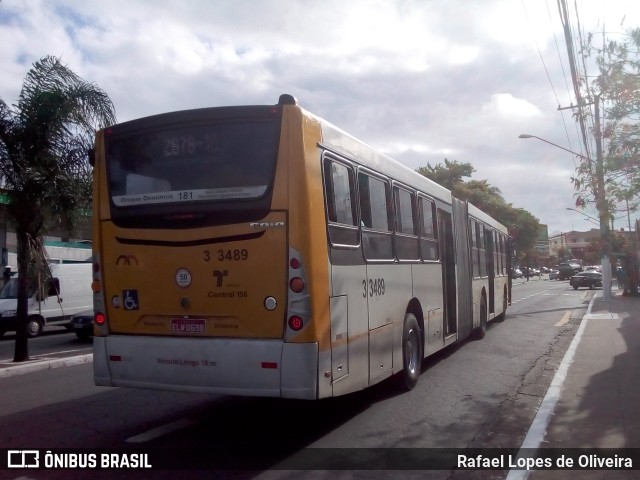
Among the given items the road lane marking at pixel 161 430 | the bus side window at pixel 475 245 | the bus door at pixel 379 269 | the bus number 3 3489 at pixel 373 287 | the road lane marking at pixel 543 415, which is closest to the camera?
the road lane marking at pixel 543 415

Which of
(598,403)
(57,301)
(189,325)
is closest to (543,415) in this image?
(598,403)

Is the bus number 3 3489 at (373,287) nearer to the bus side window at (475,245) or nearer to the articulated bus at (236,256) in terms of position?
the articulated bus at (236,256)

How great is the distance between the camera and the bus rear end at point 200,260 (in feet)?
20.5

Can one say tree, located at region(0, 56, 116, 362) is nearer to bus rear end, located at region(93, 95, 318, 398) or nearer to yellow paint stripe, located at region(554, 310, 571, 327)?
bus rear end, located at region(93, 95, 318, 398)

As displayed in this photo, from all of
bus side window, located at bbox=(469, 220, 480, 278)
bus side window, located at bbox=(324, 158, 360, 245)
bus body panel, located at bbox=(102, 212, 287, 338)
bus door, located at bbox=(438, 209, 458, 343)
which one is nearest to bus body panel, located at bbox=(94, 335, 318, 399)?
bus body panel, located at bbox=(102, 212, 287, 338)

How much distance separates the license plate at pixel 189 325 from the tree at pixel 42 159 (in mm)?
6930

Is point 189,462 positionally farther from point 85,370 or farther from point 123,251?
point 85,370

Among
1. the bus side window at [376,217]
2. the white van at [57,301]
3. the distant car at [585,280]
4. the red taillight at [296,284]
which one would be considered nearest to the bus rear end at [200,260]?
the red taillight at [296,284]

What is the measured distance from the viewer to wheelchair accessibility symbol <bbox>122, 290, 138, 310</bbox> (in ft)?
22.8

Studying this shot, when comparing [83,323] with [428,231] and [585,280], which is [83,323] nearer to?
[428,231]

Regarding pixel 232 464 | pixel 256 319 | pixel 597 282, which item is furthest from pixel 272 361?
pixel 597 282

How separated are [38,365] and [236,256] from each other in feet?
25.3

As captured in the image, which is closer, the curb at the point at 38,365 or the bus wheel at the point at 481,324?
the curb at the point at 38,365

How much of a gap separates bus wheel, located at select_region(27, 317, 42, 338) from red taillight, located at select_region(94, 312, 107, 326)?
15207mm
